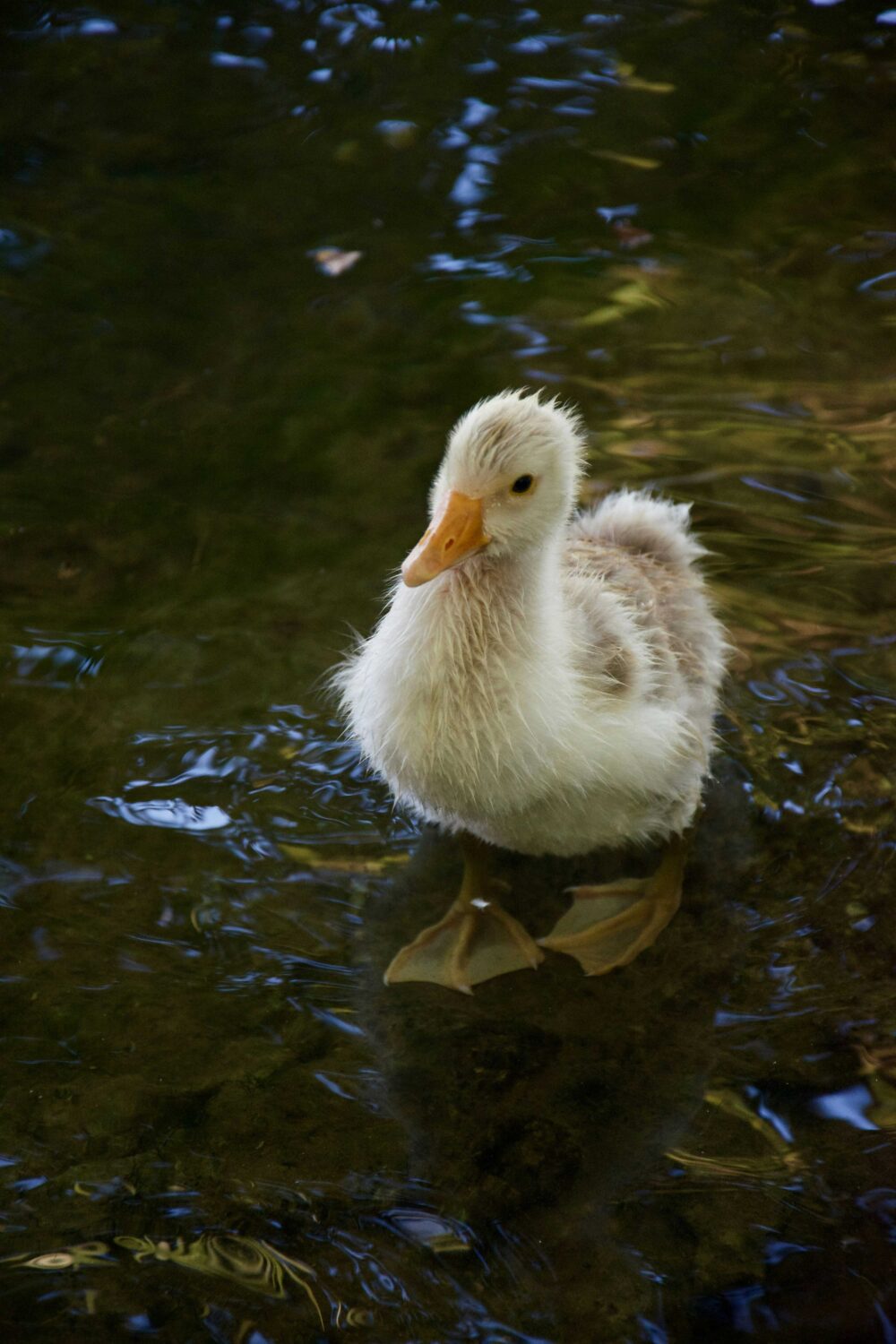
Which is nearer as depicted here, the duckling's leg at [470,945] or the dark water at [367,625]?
the dark water at [367,625]

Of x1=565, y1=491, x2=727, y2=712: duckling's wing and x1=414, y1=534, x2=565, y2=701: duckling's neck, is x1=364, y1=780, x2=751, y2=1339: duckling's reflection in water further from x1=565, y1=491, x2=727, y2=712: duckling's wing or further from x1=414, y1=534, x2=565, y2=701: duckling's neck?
x1=414, y1=534, x2=565, y2=701: duckling's neck

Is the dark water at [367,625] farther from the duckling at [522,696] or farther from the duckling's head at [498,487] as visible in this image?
the duckling's head at [498,487]

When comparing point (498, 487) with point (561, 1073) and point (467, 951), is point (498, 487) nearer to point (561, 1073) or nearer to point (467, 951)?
point (467, 951)

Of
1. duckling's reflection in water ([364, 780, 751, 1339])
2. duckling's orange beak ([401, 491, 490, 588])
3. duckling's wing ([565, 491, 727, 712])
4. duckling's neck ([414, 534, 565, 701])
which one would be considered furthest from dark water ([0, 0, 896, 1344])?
duckling's orange beak ([401, 491, 490, 588])

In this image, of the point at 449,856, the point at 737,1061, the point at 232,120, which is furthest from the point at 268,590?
the point at 232,120

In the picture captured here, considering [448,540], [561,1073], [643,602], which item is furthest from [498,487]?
[561,1073]

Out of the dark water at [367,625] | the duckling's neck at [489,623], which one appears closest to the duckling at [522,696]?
the duckling's neck at [489,623]

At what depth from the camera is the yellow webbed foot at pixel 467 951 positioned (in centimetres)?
294

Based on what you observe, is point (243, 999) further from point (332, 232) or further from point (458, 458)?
point (332, 232)

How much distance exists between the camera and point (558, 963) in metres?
2.99

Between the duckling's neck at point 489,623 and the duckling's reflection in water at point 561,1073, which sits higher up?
the duckling's neck at point 489,623

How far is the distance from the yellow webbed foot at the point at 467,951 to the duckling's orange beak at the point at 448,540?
0.89 m

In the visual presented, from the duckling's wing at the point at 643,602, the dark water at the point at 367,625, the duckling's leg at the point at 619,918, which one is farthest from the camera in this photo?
the duckling's leg at the point at 619,918

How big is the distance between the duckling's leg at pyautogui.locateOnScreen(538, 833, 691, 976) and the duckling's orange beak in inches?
38.0
